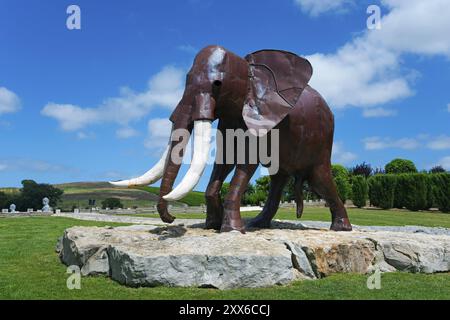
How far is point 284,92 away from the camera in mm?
7961

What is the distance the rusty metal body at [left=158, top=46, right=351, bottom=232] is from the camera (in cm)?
708

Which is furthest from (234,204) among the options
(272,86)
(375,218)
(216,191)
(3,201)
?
(3,201)

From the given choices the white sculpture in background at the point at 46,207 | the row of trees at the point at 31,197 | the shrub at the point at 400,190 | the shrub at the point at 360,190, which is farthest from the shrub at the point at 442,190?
the row of trees at the point at 31,197

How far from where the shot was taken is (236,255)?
6.00 meters

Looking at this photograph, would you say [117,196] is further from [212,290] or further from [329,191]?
[212,290]

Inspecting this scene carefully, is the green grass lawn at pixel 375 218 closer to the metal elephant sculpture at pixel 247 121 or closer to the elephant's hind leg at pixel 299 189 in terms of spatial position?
the elephant's hind leg at pixel 299 189

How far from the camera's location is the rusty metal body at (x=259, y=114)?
708 cm

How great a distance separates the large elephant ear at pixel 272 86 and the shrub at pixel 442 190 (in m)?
30.3


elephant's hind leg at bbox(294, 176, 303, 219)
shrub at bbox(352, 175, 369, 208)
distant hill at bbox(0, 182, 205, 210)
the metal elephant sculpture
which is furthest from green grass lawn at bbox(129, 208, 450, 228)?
distant hill at bbox(0, 182, 205, 210)

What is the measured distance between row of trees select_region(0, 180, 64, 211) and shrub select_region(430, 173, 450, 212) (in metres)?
32.7

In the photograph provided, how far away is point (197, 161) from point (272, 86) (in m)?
2.33

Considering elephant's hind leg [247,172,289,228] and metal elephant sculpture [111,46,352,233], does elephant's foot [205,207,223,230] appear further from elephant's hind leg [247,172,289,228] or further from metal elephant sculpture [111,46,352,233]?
elephant's hind leg [247,172,289,228]

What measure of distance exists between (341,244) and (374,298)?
1.65 meters
